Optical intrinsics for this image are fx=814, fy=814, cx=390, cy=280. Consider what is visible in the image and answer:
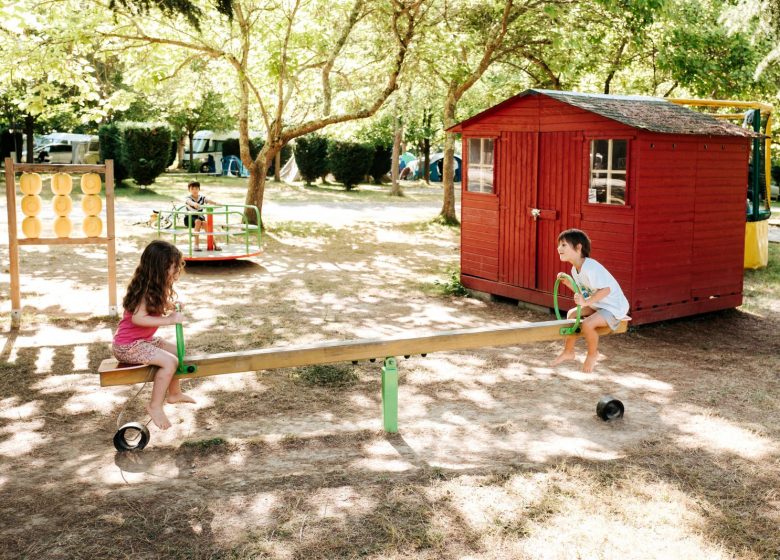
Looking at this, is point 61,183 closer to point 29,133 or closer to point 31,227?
point 31,227

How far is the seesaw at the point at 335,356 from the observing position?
5.37 metres

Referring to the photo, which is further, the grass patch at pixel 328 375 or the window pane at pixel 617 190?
the window pane at pixel 617 190

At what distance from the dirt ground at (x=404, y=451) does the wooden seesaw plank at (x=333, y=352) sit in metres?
0.59

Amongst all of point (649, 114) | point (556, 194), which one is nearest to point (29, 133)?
point (556, 194)

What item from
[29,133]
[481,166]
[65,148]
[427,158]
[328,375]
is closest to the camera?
[328,375]

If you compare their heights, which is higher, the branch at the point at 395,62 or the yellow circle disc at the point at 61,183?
the branch at the point at 395,62

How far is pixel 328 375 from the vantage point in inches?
298

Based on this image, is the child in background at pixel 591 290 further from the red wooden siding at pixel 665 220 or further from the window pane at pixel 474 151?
the window pane at pixel 474 151

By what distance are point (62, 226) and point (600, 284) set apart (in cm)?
644

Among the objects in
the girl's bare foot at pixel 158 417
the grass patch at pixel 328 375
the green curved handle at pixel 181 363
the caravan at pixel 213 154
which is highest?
the caravan at pixel 213 154

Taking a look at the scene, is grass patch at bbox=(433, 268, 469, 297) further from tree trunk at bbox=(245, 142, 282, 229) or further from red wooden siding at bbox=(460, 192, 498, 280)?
tree trunk at bbox=(245, 142, 282, 229)

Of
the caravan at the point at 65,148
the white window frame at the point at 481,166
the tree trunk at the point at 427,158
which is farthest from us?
the tree trunk at the point at 427,158

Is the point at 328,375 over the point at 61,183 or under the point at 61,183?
under

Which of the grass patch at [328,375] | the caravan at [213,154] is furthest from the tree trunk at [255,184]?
the caravan at [213,154]
